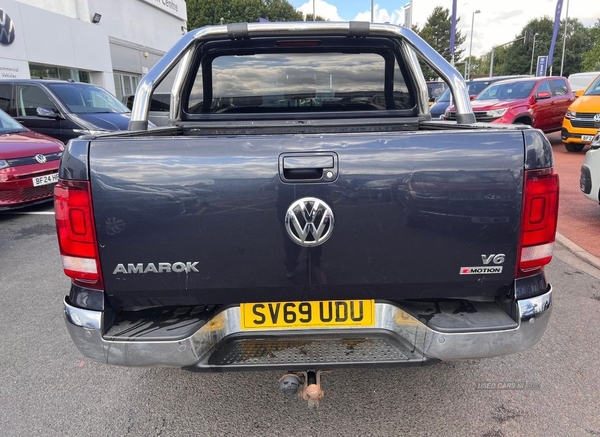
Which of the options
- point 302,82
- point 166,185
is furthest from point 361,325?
point 302,82

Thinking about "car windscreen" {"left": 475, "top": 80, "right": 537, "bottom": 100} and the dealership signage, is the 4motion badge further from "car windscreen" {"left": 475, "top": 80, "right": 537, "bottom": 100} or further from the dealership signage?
the dealership signage

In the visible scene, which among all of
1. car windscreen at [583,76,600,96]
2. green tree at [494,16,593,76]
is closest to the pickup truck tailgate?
car windscreen at [583,76,600,96]

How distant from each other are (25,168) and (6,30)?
12.2m

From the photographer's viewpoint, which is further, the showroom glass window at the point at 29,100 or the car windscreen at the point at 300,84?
the showroom glass window at the point at 29,100

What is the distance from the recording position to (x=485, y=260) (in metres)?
1.74

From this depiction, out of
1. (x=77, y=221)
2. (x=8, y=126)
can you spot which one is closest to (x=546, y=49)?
(x=8, y=126)

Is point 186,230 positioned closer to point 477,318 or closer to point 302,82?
point 477,318

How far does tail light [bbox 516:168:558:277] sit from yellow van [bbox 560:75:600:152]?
388 inches

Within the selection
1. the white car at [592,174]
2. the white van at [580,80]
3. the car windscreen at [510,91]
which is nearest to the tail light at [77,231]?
the white car at [592,174]

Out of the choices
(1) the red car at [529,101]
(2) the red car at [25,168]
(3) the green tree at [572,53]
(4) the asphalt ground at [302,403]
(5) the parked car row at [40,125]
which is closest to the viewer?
(4) the asphalt ground at [302,403]

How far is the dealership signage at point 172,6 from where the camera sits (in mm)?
28022

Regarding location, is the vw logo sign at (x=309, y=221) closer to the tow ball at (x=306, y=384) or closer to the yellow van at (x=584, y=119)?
the tow ball at (x=306, y=384)

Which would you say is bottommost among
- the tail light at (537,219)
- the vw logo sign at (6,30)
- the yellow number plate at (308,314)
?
the yellow number plate at (308,314)

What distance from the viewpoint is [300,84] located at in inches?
121
